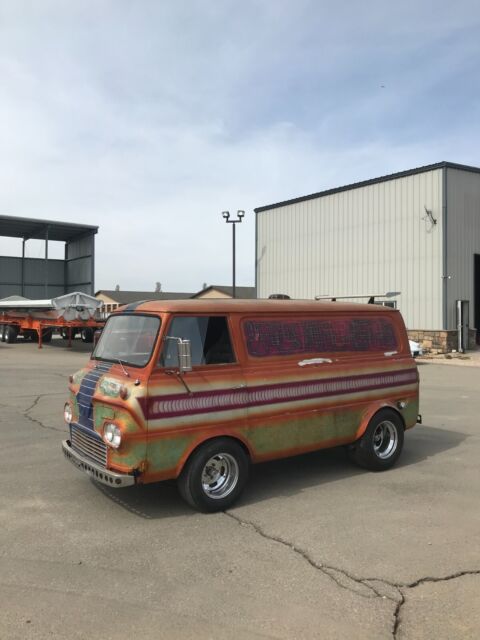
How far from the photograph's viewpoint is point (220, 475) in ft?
17.1

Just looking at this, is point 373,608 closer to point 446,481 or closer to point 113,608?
point 113,608

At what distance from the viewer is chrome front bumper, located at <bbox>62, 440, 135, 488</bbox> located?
4.65 m

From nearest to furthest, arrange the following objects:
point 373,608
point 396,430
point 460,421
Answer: point 373,608
point 396,430
point 460,421

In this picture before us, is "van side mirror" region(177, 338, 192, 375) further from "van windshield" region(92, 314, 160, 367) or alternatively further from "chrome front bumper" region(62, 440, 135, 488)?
"chrome front bumper" region(62, 440, 135, 488)

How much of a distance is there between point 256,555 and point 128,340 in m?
2.40

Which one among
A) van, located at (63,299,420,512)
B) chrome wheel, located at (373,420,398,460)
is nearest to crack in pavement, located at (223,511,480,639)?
van, located at (63,299,420,512)

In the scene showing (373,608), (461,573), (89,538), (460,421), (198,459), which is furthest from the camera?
(460,421)

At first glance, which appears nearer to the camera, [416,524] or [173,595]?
[173,595]

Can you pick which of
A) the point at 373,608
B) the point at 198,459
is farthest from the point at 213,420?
the point at 373,608

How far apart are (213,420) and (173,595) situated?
1.75 m

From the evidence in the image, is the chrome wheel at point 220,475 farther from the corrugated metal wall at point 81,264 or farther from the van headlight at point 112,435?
the corrugated metal wall at point 81,264

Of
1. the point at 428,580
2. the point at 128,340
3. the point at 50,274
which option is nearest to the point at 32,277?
the point at 50,274

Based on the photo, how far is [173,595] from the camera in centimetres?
356

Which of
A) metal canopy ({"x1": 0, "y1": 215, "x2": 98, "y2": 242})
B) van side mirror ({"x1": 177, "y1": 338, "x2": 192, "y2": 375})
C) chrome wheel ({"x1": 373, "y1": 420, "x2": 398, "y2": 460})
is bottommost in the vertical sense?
chrome wheel ({"x1": 373, "y1": 420, "x2": 398, "y2": 460})
